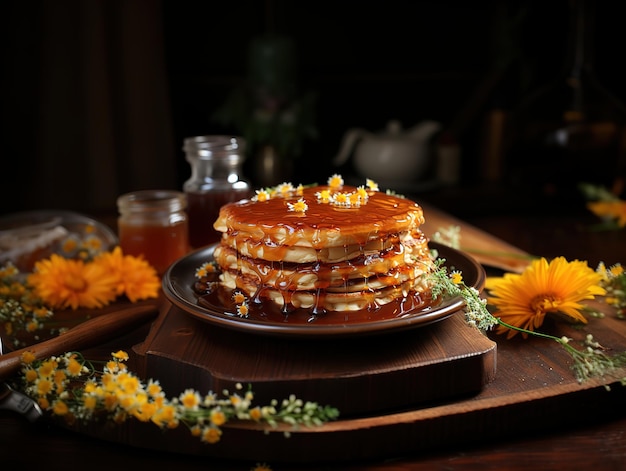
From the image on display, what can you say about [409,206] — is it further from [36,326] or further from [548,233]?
[548,233]

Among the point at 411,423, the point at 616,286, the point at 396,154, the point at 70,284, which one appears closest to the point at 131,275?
the point at 70,284

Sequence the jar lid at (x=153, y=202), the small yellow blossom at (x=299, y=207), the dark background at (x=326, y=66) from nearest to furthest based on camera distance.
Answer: the small yellow blossom at (x=299, y=207) < the jar lid at (x=153, y=202) < the dark background at (x=326, y=66)

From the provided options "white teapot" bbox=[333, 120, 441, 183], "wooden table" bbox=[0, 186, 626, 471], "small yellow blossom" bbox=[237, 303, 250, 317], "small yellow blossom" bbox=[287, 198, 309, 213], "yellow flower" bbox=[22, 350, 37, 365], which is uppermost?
"small yellow blossom" bbox=[287, 198, 309, 213]

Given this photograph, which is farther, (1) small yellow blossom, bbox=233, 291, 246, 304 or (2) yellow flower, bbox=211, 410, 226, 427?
(1) small yellow blossom, bbox=233, 291, 246, 304

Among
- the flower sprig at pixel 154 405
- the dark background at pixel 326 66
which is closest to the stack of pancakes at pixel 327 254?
the flower sprig at pixel 154 405

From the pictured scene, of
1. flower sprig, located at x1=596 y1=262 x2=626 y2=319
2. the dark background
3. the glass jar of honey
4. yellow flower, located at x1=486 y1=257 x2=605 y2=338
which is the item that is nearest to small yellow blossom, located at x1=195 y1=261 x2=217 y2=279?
the glass jar of honey

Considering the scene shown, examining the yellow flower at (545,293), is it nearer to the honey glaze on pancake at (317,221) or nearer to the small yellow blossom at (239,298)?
the honey glaze on pancake at (317,221)

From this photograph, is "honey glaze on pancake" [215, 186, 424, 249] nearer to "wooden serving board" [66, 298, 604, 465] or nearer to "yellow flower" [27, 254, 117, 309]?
"wooden serving board" [66, 298, 604, 465]
